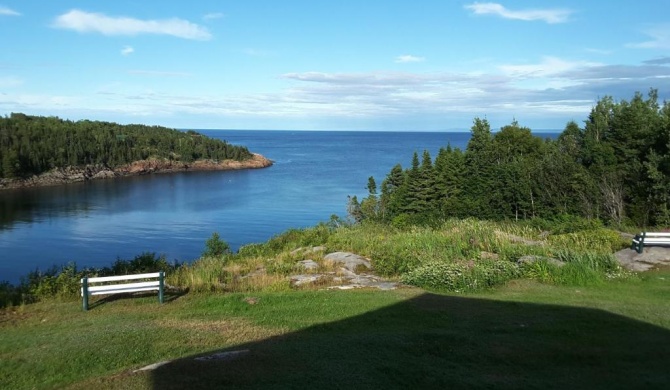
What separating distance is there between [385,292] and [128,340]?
608 centimetres

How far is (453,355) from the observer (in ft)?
26.4

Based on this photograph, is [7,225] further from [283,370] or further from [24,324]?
[283,370]

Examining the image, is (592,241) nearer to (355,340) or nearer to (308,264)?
(308,264)

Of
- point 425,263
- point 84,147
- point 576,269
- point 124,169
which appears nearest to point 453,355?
point 425,263

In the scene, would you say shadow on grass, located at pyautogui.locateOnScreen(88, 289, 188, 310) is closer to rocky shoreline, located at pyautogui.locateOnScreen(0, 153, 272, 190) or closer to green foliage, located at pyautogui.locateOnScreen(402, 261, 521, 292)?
green foliage, located at pyautogui.locateOnScreen(402, 261, 521, 292)

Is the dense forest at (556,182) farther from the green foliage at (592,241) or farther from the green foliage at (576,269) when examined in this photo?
the green foliage at (576,269)

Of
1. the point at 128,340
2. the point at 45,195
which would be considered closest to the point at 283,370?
the point at 128,340

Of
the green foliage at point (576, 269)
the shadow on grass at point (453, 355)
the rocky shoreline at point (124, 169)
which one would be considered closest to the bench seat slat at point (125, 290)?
the shadow on grass at point (453, 355)

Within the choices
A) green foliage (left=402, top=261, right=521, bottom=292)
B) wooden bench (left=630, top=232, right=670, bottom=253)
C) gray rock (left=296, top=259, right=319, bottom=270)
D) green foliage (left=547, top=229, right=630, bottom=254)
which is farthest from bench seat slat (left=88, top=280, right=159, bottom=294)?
wooden bench (left=630, top=232, right=670, bottom=253)

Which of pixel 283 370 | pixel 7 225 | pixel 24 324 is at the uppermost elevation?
pixel 283 370

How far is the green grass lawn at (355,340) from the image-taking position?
711 centimetres

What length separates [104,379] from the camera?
24.0 ft

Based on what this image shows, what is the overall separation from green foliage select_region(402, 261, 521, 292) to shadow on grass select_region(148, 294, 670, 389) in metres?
2.61

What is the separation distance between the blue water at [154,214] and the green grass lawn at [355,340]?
29.3 m
